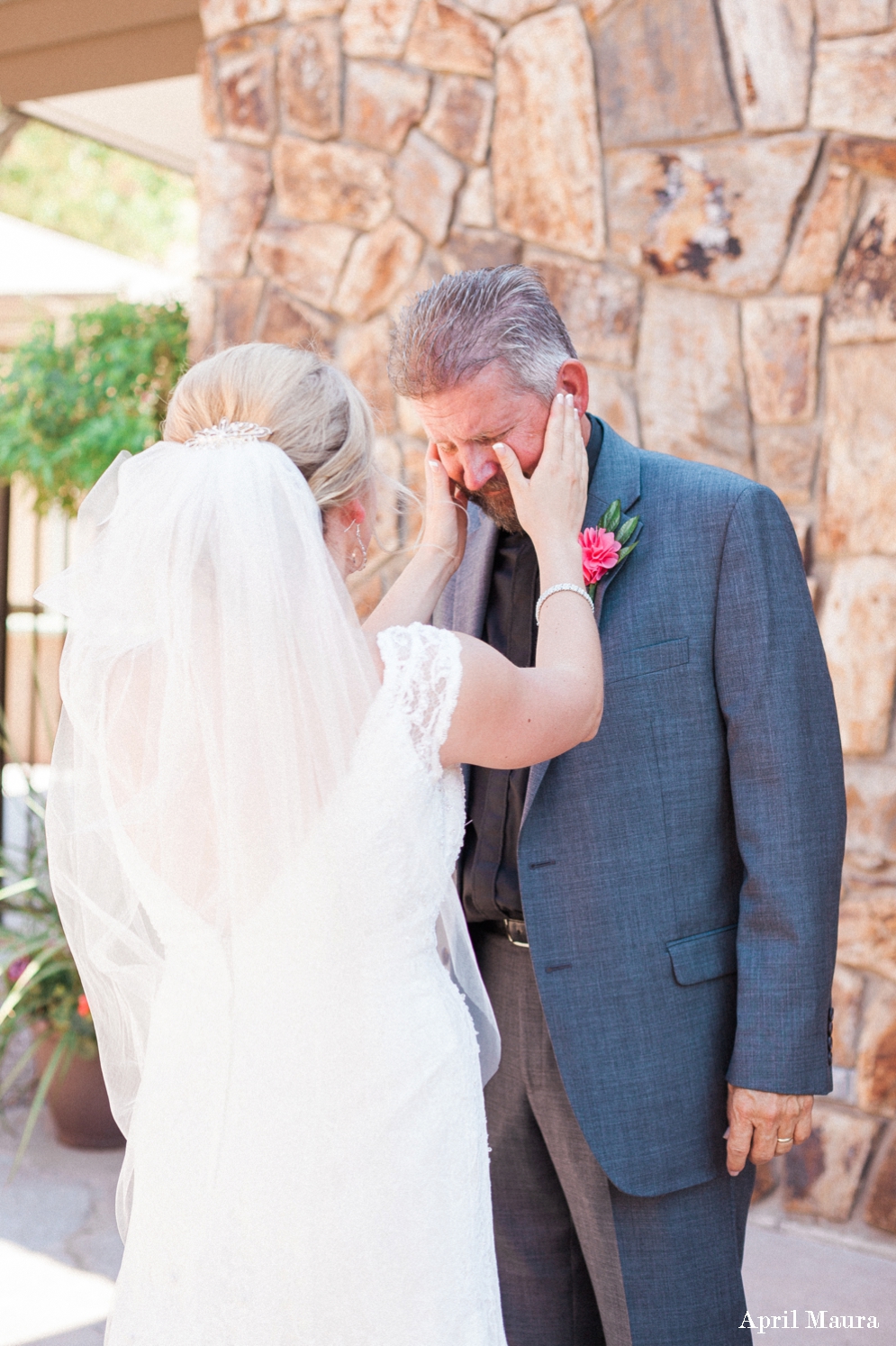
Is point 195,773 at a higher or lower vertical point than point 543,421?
lower

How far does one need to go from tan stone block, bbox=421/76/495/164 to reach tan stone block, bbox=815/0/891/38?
3.15 ft

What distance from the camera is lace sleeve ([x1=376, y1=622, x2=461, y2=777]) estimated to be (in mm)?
1469

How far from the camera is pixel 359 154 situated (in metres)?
3.80

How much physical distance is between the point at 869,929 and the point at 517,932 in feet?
5.13

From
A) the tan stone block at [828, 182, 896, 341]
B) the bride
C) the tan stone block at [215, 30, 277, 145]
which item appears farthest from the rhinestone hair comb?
the tan stone block at [215, 30, 277, 145]

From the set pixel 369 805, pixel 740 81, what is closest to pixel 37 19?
pixel 740 81

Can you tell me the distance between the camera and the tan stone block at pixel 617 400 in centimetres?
341

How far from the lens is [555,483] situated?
1.76m

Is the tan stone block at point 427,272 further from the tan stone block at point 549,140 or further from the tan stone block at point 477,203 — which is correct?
the tan stone block at point 549,140

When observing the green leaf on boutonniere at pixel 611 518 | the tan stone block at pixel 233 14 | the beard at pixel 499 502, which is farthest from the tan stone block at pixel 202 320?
the green leaf on boutonniere at pixel 611 518

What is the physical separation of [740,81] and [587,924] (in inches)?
96.7

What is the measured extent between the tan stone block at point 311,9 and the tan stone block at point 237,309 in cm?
81

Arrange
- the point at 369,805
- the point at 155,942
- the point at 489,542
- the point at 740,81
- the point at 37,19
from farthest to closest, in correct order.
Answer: the point at 37,19, the point at 740,81, the point at 489,542, the point at 155,942, the point at 369,805

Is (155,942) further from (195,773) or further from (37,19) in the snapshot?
(37,19)
